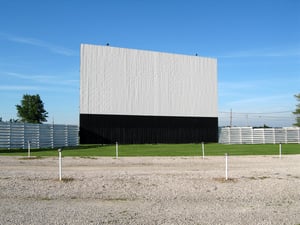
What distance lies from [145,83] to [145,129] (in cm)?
605

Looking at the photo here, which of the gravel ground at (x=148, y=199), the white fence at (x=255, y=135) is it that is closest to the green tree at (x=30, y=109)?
the white fence at (x=255, y=135)

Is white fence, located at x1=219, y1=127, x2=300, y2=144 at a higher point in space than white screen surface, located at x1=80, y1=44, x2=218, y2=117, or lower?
lower

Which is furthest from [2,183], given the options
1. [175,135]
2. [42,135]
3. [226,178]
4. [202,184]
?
[175,135]

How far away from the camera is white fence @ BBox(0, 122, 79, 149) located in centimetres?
3469

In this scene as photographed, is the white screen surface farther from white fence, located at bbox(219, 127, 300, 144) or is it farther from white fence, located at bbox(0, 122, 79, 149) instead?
white fence, located at bbox(219, 127, 300, 144)

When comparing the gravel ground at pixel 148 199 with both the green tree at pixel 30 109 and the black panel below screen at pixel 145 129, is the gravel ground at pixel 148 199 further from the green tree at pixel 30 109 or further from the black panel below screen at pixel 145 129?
the green tree at pixel 30 109

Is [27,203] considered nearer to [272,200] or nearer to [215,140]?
[272,200]

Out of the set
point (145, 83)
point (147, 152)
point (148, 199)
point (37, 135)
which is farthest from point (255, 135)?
point (148, 199)

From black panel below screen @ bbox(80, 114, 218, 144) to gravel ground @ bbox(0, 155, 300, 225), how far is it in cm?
2943

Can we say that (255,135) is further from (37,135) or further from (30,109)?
(30,109)

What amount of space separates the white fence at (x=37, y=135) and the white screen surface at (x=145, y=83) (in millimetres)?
3671

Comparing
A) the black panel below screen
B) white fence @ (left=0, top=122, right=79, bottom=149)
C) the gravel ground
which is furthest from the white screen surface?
the gravel ground

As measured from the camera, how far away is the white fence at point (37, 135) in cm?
3469

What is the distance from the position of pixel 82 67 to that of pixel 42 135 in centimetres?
1069
